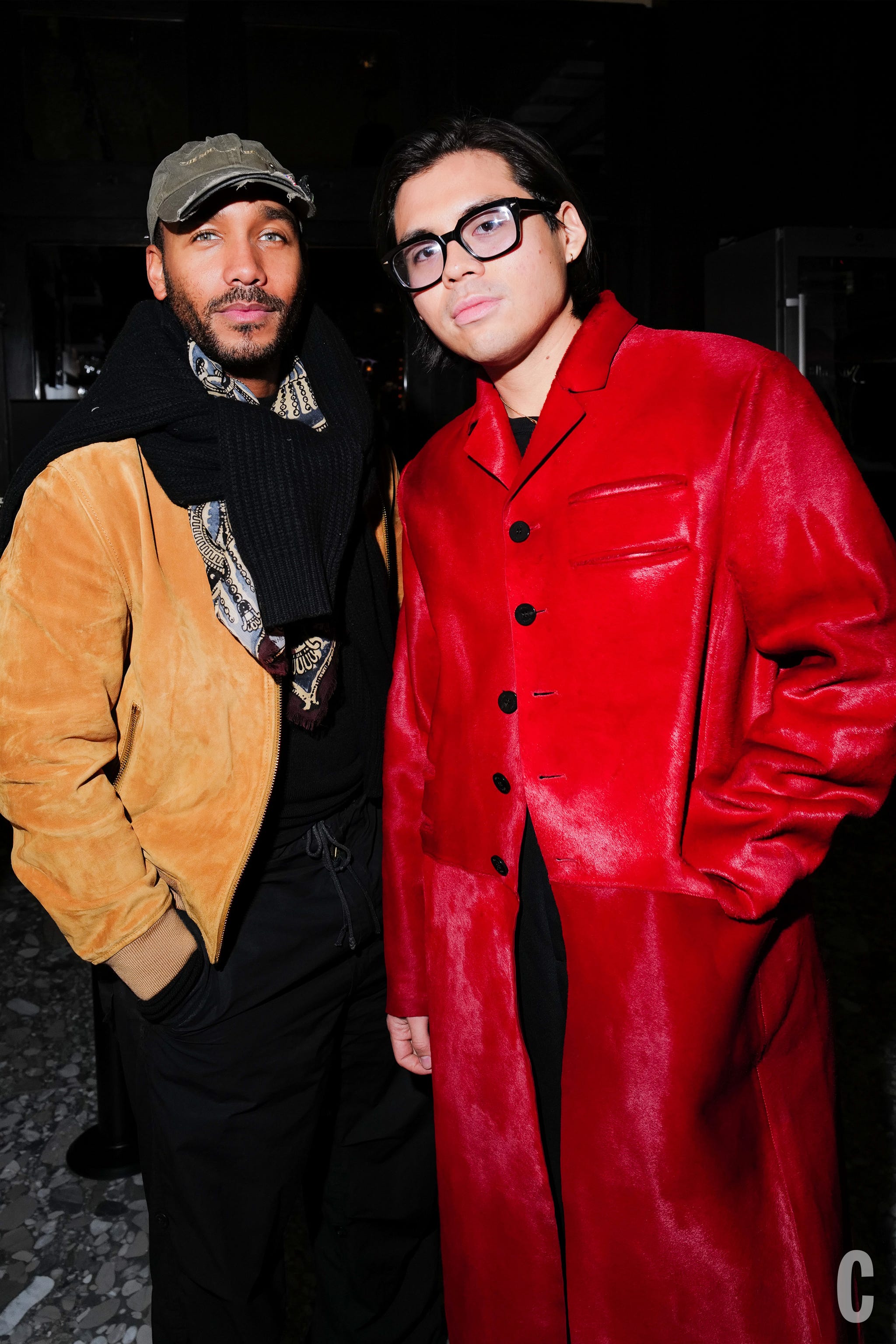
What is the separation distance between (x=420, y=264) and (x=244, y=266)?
15.5 inches

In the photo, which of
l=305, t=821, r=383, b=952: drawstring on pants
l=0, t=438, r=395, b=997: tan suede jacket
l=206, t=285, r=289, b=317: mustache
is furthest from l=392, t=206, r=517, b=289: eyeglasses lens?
l=305, t=821, r=383, b=952: drawstring on pants

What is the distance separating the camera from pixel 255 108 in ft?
16.3

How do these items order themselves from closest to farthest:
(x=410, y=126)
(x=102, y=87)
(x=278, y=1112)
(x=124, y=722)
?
(x=124, y=722) < (x=278, y=1112) < (x=102, y=87) < (x=410, y=126)

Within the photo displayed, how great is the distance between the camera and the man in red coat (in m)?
1.12

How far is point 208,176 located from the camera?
1575 mm

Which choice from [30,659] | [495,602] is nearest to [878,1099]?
[495,602]

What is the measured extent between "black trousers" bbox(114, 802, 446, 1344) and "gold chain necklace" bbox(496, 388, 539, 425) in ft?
2.41

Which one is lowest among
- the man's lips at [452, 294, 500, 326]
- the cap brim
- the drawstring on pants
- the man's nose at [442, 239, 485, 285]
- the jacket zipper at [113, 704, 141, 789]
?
the drawstring on pants

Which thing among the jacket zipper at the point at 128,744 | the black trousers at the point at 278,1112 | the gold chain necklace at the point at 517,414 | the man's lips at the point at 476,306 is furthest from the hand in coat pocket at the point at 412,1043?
the man's lips at the point at 476,306

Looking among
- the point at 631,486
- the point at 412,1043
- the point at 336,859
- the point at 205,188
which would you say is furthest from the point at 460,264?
the point at 412,1043

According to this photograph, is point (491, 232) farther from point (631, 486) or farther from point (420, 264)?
point (631, 486)

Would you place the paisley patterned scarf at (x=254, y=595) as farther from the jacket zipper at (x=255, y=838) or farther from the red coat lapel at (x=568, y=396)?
the red coat lapel at (x=568, y=396)

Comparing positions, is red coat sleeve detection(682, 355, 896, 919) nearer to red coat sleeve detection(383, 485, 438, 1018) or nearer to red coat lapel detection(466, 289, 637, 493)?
red coat lapel detection(466, 289, 637, 493)

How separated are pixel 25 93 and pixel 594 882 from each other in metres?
5.26
